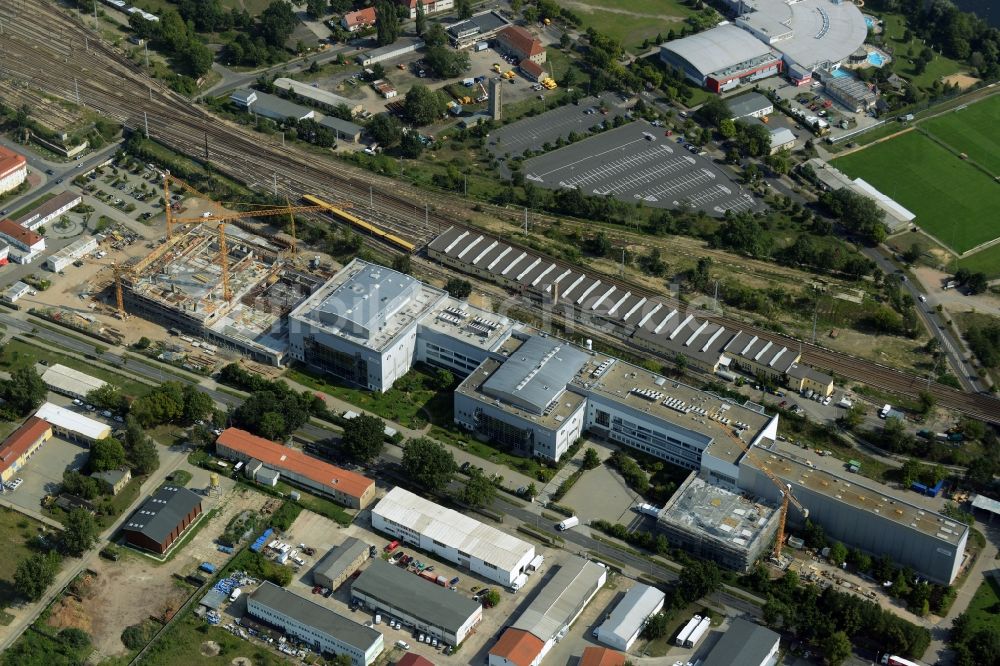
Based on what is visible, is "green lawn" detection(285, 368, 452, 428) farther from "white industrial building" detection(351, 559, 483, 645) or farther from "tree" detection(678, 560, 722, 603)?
"tree" detection(678, 560, 722, 603)

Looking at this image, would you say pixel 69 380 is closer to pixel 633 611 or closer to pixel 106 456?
pixel 106 456

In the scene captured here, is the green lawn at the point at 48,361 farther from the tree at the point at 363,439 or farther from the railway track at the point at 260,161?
the railway track at the point at 260,161

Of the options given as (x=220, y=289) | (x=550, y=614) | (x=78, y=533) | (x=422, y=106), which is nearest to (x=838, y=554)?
(x=550, y=614)

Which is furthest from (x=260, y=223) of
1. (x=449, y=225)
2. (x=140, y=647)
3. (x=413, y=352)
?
(x=140, y=647)

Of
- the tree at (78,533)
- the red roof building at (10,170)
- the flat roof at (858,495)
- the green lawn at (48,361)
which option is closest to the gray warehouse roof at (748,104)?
the flat roof at (858,495)

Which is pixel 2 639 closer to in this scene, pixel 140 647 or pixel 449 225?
pixel 140 647

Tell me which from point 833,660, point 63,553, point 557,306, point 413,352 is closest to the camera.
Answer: point 833,660
